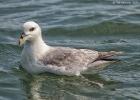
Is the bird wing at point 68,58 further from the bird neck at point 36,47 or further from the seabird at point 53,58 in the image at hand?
the bird neck at point 36,47

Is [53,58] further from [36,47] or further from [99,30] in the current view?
[99,30]

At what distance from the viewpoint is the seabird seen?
12.8m

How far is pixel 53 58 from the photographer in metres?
12.9

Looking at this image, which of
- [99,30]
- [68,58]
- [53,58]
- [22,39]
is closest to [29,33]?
[22,39]

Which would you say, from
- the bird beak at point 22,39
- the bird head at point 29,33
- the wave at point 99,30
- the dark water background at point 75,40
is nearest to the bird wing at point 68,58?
the dark water background at point 75,40

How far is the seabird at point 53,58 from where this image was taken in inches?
505

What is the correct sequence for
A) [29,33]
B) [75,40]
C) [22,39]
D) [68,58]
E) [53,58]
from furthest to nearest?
[75,40] < [68,58] < [53,58] < [29,33] < [22,39]

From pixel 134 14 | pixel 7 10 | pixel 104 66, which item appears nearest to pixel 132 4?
pixel 134 14

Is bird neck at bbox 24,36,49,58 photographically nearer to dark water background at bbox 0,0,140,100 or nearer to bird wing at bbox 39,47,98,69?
bird wing at bbox 39,47,98,69

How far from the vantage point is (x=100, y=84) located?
12.9m

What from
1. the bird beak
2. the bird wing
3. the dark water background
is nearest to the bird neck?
the bird wing

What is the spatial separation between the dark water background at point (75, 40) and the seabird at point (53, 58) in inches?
12.2

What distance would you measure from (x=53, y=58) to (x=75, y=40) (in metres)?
3.07

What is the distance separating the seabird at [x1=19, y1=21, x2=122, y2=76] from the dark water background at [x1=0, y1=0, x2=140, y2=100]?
0.31 metres
